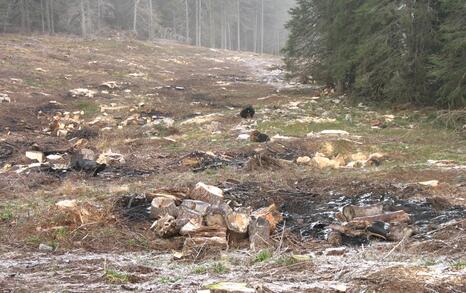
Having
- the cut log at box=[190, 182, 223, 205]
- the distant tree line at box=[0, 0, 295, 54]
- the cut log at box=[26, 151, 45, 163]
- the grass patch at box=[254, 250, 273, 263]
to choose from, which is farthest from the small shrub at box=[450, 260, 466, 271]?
the distant tree line at box=[0, 0, 295, 54]

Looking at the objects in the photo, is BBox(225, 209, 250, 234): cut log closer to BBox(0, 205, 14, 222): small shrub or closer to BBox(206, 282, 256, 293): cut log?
BBox(206, 282, 256, 293): cut log

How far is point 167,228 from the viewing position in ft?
20.2

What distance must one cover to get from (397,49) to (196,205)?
12962 mm

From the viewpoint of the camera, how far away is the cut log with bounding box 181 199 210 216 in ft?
22.1

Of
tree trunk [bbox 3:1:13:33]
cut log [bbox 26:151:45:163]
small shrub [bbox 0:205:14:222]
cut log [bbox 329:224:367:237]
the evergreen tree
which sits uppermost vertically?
tree trunk [bbox 3:1:13:33]

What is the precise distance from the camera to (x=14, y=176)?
9734mm

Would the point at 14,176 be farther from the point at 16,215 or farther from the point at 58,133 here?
the point at 58,133

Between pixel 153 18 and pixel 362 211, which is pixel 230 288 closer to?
pixel 362 211

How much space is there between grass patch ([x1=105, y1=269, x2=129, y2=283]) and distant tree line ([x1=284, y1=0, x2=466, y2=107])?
41.2ft

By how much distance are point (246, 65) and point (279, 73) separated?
7047mm

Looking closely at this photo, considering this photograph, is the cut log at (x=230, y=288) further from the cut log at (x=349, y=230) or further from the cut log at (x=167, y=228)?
the cut log at (x=349, y=230)

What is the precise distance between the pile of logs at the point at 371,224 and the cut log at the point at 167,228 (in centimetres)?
196

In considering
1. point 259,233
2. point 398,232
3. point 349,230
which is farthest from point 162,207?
point 398,232

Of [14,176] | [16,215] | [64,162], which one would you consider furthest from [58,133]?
[16,215]
